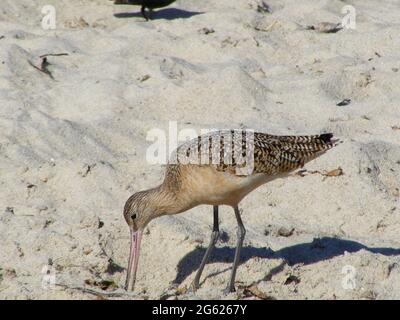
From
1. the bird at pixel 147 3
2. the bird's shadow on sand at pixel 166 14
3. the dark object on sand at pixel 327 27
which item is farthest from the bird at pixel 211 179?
the bird at pixel 147 3

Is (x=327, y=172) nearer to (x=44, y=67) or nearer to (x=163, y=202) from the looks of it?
(x=163, y=202)

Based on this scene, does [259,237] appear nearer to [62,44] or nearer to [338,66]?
[338,66]

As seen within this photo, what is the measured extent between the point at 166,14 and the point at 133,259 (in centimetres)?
557

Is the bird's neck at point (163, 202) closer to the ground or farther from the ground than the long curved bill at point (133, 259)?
farther from the ground

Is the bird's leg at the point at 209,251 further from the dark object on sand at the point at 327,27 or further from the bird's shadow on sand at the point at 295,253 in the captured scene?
the dark object on sand at the point at 327,27

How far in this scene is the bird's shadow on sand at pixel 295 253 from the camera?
607 centimetres

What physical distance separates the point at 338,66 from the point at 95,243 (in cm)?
394

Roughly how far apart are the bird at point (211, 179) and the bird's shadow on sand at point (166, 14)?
4.85 metres

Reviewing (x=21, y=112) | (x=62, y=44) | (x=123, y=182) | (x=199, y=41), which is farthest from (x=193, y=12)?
(x=123, y=182)

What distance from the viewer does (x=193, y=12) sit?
10.8 metres

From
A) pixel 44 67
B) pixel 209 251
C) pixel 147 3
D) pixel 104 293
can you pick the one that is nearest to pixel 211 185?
pixel 209 251

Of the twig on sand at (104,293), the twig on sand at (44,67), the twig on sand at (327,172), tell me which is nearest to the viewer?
the twig on sand at (104,293)

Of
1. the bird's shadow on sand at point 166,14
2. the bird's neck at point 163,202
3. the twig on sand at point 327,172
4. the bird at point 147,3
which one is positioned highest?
the bird's neck at point 163,202

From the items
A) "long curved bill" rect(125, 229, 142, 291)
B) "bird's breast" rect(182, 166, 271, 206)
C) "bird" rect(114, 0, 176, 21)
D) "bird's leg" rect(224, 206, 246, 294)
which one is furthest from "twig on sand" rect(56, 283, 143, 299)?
"bird" rect(114, 0, 176, 21)
